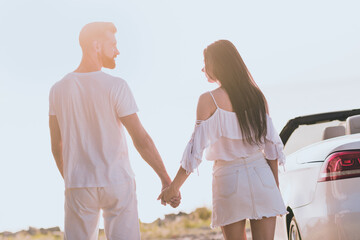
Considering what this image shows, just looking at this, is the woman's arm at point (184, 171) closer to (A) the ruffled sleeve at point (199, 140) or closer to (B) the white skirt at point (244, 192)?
(A) the ruffled sleeve at point (199, 140)

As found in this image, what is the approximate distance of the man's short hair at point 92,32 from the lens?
467 centimetres

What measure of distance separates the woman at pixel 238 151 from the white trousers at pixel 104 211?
0.63 meters

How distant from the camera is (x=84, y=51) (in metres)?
4.66

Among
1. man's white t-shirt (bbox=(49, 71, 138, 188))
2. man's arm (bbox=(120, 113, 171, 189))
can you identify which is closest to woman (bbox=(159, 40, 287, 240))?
man's arm (bbox=(120, 113, 171, 189))

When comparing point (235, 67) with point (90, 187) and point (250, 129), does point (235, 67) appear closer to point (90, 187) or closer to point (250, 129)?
point (250, 129)

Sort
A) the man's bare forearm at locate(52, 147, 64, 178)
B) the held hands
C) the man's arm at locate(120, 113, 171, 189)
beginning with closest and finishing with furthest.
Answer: the man's arm at locate(120, 113, 171, 189) → the man's bare forearm at locate(52, 147, 64, 178) → the held hands

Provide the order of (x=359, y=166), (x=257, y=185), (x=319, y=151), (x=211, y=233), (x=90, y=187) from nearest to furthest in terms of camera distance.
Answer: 1. (x=90, y=187)
2. (x=257, y=185)
3. (x=359, y=166)
4. (x=319, y=151)
5. (x=211, y=233)

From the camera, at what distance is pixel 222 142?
4.76 metres

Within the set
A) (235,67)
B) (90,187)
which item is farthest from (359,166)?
(90,187)

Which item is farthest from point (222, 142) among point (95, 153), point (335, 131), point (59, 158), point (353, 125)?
point (335, 131)

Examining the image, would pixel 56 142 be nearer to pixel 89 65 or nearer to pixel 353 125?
pixel 89 65

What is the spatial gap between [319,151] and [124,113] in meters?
1.82

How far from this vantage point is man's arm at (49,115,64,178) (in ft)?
15.4

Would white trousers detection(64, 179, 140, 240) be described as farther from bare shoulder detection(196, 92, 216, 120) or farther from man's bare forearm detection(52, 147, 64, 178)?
bare shoulder detection(196, 92, 216, 120)
